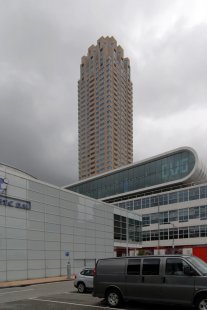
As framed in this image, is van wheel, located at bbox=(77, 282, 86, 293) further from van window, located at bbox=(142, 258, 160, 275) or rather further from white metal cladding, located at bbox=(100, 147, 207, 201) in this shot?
white metal cladding, located at bbox=(100, 147, 207, 201)

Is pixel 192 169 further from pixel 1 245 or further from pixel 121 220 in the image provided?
pixel 1 245

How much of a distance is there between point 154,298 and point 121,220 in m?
40.4

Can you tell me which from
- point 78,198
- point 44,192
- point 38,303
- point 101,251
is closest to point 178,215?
point 101,251

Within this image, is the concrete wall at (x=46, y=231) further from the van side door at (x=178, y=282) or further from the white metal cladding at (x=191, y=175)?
the white metal cladding at (x=191, y=175)

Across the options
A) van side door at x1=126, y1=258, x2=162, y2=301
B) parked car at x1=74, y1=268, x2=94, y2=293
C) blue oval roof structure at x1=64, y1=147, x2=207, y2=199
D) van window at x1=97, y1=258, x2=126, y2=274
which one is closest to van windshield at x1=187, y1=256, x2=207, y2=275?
van side door at x1=126, y1=258, x2=162, y2=301

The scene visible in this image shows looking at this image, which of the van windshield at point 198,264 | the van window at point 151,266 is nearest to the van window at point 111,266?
the van window at point 151,266

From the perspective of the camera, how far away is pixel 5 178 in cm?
3059

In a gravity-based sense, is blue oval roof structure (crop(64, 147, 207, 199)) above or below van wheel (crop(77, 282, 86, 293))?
above

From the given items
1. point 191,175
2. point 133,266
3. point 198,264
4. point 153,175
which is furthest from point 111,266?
point 153,175

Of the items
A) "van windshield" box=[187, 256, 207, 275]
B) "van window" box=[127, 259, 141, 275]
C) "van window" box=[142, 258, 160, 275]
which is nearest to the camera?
"van windshield" box=[187, 256, 207, 275]

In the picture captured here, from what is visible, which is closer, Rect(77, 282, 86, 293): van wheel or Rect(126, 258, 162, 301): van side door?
Rect(126, 258, 162, 301): van side door

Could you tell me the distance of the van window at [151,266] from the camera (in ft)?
43.1

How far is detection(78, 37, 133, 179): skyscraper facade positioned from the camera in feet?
516

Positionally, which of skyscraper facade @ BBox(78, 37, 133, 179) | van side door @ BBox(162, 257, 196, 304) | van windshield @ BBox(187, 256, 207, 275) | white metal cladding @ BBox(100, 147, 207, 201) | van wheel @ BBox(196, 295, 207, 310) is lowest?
van wheel @ BBox(196, 295, 207, 310)
